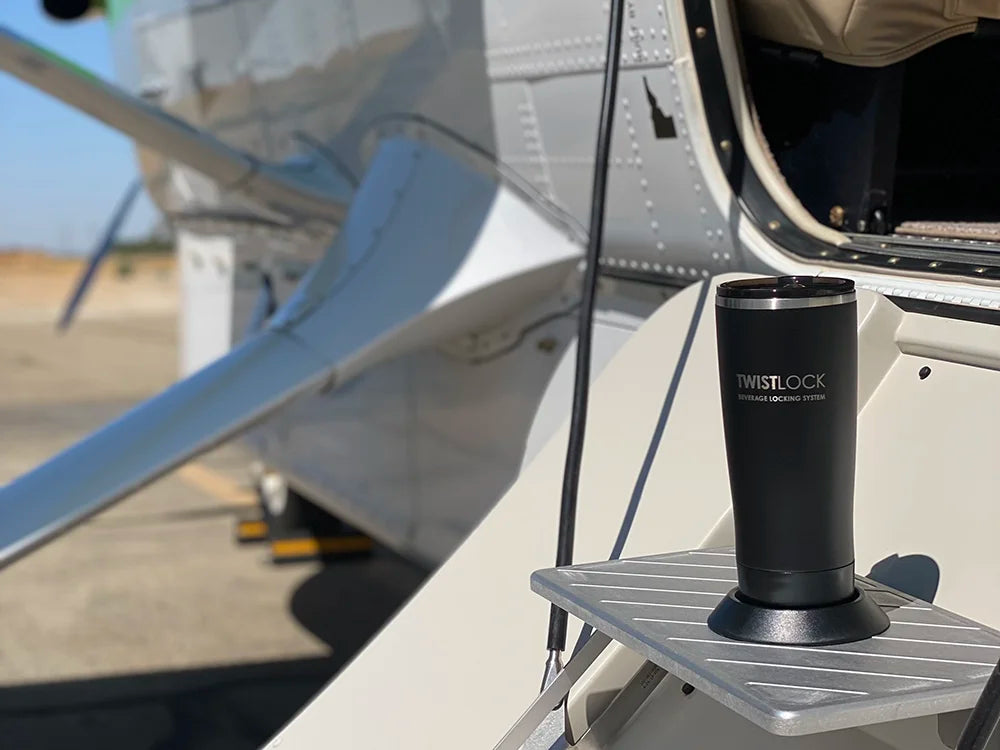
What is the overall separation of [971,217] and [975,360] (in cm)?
121

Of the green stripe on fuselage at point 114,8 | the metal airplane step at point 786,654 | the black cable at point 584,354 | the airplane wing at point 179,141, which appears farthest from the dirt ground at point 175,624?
the metal airplane step at point 786,654

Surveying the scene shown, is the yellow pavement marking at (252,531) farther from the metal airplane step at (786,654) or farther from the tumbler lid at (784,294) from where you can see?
the tumbler lid at (784,294)

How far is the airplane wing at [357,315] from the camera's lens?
288 centimetres

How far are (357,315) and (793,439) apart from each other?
198 centimetres

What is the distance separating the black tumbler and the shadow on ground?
3.46 metres

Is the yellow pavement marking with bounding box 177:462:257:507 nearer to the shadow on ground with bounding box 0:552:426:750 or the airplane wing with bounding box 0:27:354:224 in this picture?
the shadow on ground with bounding box 0:552:426:750

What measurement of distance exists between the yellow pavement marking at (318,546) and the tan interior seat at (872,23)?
16.1 feet

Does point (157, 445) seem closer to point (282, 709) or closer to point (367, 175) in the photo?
point (367, 175)

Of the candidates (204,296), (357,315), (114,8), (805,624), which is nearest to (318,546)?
(204,296)

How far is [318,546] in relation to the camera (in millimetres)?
6840

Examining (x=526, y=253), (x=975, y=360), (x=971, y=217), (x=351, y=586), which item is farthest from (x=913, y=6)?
(x=351, y=586)

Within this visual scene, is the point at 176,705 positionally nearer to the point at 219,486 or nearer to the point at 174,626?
the point at 174,626

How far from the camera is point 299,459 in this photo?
5070mm

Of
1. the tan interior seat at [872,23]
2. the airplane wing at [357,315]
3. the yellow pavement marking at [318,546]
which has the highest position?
the tan interior seat at [872,23]
